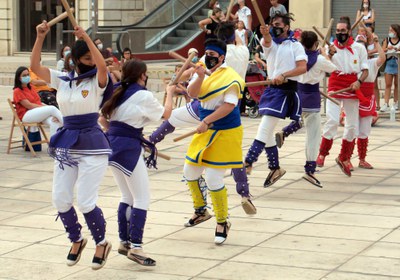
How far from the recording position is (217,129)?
9.41 m

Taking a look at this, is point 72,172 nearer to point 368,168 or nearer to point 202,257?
point 202,257

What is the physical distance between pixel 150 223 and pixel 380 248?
2.28 m

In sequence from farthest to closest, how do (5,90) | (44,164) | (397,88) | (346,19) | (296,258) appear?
(5,90) < (397,88) < (44,164) < (346,19) < (296,258)

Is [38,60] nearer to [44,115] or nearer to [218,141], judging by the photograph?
[218,141]

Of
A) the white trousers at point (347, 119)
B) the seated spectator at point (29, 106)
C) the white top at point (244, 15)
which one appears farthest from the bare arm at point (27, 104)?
the white top at point (244, 15)

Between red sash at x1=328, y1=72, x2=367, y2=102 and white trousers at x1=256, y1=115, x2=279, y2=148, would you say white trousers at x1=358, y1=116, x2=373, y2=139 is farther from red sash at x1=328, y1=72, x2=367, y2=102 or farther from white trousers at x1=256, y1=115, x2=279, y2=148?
white trousers at x1=256, y1=115, x2=279, y2=148

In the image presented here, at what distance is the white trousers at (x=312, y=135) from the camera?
40.3ft

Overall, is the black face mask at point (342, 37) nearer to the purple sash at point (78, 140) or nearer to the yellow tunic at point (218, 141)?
the yellow tunic at point (218, 141)

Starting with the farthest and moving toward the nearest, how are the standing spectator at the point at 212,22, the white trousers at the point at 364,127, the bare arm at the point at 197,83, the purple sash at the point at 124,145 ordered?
1. the standing spectator at the point at 212,22
2. the white trousers at the point at 364,127
3. the bare arm at the point at 197,83
4. the purple sash at the point at 124,145

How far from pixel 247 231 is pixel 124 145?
1.87 metres

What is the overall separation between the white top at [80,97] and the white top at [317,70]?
14.9 ft

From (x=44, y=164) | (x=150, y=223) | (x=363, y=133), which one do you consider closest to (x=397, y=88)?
(x=363, y=133)

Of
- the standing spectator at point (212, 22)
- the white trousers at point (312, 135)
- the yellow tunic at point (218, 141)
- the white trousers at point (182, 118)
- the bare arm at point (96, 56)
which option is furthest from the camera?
the standing spectator at point (212, 22)

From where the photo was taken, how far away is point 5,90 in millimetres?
24969
